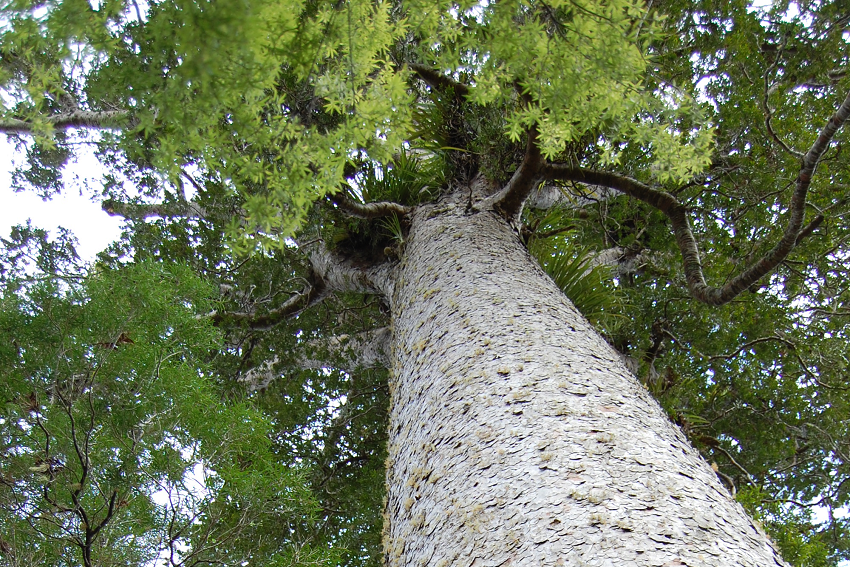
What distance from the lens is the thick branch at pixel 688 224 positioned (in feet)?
7.71

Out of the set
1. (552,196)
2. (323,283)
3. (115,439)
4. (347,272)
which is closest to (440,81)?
(552,196)

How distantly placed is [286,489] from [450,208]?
66.5 inches

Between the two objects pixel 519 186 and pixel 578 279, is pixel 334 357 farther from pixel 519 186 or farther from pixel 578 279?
pixel 519 186

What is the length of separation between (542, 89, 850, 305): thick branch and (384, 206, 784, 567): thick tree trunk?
949mm

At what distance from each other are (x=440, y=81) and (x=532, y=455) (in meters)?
3.11

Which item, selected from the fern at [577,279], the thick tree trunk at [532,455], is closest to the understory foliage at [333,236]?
the fern at [577,279]

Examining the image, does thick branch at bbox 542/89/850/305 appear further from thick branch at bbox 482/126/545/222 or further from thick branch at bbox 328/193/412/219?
thick branch at bbox 328/193/412/219

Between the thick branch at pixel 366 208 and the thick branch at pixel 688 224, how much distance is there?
889 millimetres

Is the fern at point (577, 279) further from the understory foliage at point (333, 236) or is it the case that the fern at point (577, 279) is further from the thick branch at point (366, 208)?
the thick branch at point (366, 208)

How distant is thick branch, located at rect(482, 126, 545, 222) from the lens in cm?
295

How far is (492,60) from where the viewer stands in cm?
185

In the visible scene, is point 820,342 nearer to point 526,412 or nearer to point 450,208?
point 450,208

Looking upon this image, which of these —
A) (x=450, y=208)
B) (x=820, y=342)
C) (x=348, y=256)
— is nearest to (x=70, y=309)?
(x=348, y=256)

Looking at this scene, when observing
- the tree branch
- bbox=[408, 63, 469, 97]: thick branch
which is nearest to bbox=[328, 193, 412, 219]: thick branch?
bbox=[408, 63, 469, 97]: thick branch
